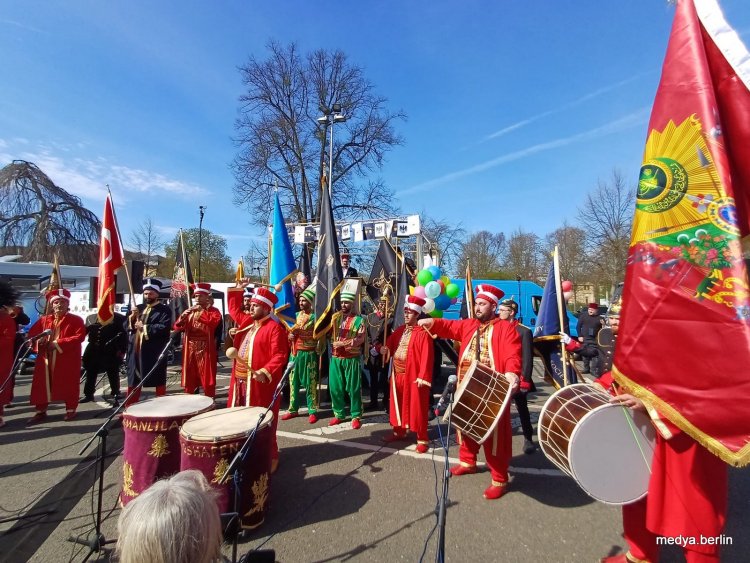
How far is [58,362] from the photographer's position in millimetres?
6352

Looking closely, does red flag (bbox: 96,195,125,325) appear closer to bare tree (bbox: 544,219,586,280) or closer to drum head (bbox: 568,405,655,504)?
drum head (bbox: 568,405,655,504)

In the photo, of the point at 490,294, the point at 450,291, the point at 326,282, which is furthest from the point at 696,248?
the point at 450,291

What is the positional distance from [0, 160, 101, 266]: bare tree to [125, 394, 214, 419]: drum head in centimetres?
1848

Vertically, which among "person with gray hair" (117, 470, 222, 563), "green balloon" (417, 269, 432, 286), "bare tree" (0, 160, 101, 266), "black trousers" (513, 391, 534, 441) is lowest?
"black trousers" (513, 391, 534, 441)

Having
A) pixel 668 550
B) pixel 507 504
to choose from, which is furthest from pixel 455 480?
pixel 668 550

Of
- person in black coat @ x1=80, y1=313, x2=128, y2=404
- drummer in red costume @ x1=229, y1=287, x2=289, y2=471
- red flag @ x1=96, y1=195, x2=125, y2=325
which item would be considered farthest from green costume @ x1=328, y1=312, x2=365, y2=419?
person in black coat @ x1=80, y1=313, x2=128, y2=404

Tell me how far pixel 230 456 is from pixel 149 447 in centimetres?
86

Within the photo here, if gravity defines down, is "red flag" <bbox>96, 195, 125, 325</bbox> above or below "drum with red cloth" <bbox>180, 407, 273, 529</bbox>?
above

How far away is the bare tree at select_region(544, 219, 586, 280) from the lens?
2875 centimetres

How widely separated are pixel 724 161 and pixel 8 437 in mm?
8376

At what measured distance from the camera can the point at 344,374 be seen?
20.1 feet

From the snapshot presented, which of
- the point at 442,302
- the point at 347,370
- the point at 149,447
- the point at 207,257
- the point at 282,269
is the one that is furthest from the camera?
the point at 207,257

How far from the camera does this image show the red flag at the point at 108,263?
6.42 m

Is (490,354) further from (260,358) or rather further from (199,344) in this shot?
(199,344)
